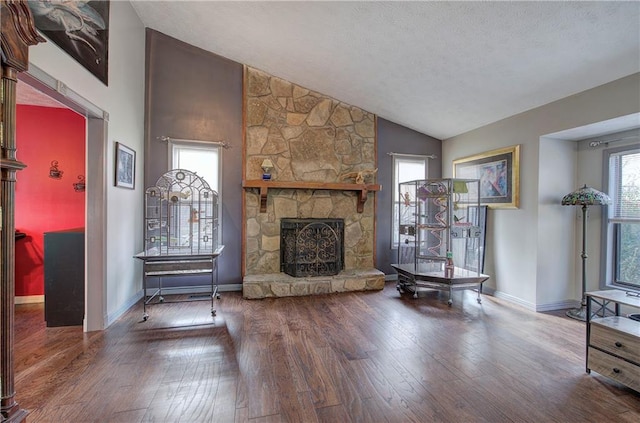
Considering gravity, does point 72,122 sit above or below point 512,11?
below

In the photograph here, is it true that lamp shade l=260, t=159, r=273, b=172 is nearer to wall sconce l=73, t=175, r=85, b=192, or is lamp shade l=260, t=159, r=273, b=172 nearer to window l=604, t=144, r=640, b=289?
wall sconce l=73, t=175, r=85, b=192

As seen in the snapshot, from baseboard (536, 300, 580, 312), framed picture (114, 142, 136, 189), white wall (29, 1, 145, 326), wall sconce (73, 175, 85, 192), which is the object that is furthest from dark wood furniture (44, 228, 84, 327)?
baseboard (536, 300, 580, 312)

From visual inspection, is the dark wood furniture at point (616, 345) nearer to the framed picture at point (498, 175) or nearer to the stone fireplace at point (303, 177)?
the framed picture at point (498, 175)

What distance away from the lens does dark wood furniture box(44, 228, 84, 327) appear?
2.92 metres

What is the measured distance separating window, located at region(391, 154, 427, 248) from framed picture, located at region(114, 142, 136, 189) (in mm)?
3965

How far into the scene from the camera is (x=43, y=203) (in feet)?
12.1

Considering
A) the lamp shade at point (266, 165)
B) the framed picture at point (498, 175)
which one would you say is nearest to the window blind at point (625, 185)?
the framed picture at point (498, 175)

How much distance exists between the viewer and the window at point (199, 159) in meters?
4.21

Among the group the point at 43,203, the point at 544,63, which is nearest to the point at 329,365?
the point at 544,63

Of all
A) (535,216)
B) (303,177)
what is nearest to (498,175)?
(535,216)

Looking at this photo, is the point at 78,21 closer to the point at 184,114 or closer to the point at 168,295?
the point at 184,114

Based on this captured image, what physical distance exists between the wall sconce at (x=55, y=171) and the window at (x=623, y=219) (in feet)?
22.1

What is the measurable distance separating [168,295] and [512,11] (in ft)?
16.4

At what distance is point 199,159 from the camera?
4309 mm
